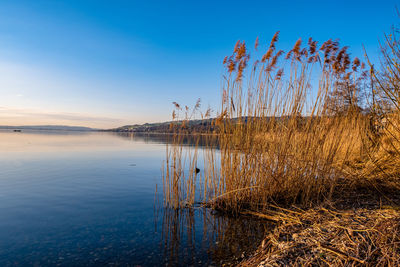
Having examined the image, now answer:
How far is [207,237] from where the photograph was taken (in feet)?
12.1

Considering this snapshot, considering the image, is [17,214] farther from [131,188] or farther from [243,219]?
[243,219]

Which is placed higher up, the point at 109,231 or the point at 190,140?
the point at 190,140

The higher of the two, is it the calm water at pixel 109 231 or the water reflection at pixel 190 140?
the water reflection at pixel 190 140

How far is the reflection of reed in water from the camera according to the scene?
308 centimetres

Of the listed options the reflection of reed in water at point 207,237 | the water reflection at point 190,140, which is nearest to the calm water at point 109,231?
the reflection of reed in water at point 207,237

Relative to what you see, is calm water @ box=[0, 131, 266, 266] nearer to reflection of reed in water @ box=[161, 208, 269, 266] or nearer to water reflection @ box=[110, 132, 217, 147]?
reflection of reed in water @ box=[161, 208, 269, 266]

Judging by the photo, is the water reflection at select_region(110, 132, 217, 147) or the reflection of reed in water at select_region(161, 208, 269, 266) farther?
the water reflection at select_region(110, 132, 217, 147)

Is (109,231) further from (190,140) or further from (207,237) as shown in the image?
(190,140)

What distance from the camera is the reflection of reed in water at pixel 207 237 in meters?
3.08

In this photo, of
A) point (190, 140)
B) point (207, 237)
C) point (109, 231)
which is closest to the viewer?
point (207, 237)

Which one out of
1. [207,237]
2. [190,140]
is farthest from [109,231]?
[190,140]

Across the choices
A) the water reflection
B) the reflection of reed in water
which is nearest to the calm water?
the reflection of reed in water

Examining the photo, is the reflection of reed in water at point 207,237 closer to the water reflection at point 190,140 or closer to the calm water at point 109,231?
the calm water at point 109,231

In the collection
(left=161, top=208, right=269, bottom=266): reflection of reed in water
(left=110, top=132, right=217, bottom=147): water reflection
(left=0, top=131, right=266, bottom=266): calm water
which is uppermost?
(left=110, top=132, right=217, bottom=147): water reflection
